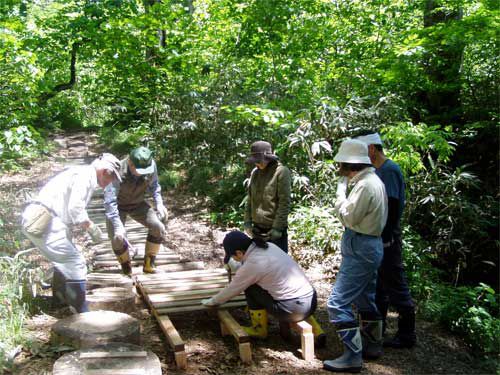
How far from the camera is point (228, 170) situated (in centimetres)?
1042

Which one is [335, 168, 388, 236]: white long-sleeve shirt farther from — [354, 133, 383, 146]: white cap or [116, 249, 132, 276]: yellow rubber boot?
[116, 249, 132, 276]: yellow rubber boot

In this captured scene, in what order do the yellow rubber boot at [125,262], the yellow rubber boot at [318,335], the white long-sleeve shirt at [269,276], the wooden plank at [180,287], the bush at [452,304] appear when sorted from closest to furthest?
the white long-sleeve shirt at [269,276], the yellow rubber boot at [318,335], the bush at [452,304], the wooden plank at [180,287], the yellow rubber boot at [125,262]

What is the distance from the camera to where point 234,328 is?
3834mm

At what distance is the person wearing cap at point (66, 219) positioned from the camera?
394 cm

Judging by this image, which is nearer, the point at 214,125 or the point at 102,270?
the point at 102,270

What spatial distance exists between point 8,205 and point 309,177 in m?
5.23

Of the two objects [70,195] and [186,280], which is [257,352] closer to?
[186,280]

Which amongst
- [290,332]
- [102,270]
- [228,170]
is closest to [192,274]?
[102,270]

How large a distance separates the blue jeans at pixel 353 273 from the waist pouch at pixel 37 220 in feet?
8.39

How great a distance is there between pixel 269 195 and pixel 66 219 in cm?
204

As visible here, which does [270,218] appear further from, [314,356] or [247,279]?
[314,356]

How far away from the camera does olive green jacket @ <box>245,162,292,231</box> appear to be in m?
4.72

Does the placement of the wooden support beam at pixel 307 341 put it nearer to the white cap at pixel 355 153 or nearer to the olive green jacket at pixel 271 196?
the olive green jacket at pixel 271 196

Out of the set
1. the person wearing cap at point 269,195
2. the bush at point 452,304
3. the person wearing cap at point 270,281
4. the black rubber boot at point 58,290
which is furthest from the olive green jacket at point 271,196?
the black rubber boot at point 58,290
